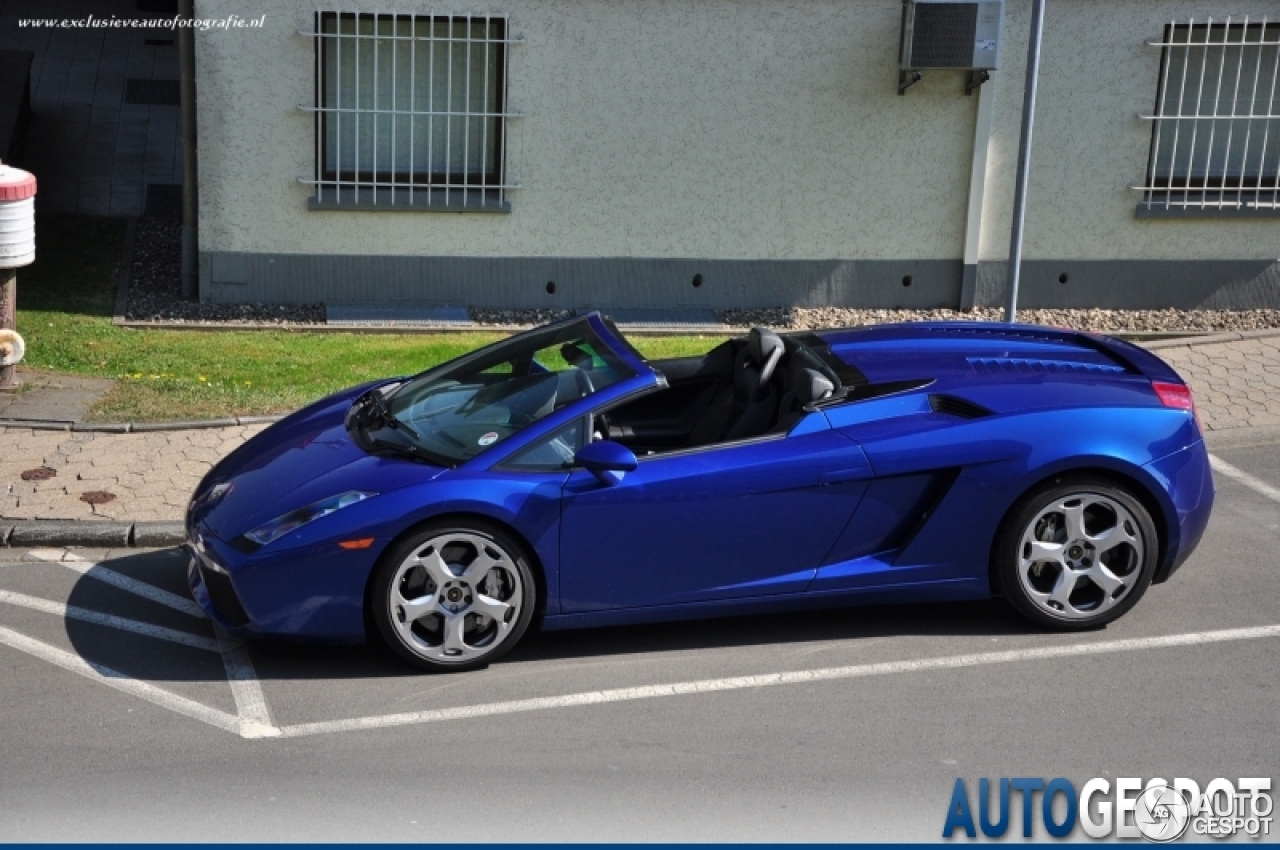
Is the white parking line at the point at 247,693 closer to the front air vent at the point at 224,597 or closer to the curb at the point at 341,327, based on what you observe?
the front air vent at the point at 224,597

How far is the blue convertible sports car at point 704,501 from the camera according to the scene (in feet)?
20.1

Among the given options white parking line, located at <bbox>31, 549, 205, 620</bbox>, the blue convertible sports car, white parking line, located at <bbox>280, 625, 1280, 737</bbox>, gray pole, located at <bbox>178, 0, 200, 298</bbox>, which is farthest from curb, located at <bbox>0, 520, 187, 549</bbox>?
gray pole, located at <bbox>178, 0, 200, 298</bbox>

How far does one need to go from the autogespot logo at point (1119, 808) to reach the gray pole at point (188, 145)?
829 centimetres

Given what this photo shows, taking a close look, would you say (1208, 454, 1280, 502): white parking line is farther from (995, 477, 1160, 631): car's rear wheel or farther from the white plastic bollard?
the white plastic bollard

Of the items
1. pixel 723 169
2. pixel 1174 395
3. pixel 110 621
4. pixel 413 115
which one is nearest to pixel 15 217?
pixel 413 115

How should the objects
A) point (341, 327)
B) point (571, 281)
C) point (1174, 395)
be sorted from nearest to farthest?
point (1174, 395) < point (341, 327) < point (571, 281)

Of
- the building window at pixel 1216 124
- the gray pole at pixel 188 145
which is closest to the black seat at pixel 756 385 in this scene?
the gray pole at pixel 188 145

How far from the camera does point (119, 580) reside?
7301 mm

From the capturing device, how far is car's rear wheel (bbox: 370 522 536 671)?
610 cm

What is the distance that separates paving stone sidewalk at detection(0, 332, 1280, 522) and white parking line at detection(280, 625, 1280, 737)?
2.54 meters

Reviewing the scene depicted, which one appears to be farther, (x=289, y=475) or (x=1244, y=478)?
(x=1244, y=478)

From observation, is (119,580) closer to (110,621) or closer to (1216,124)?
(110,621)

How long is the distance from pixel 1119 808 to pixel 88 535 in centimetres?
496

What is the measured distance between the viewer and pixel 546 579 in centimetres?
622
